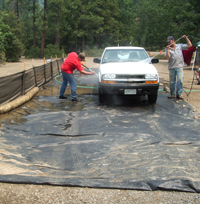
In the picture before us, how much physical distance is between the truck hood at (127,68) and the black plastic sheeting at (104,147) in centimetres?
99

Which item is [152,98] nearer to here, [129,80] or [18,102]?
[129,80]

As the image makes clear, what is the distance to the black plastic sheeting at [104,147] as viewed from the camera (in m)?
3.61

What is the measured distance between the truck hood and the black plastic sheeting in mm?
987

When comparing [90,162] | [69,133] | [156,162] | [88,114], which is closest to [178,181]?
[156,162]

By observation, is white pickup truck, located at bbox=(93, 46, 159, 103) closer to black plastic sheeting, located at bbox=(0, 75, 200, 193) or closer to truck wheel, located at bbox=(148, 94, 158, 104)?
truck wheel, located at bbox=(148, 94, 158, 104)

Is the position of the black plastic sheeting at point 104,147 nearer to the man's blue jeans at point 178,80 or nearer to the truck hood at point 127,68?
the truck hood at point 127,68

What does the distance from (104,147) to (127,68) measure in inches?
146

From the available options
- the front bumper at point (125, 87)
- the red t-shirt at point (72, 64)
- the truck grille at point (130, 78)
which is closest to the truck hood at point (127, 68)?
the truck grille at point (130, 78)

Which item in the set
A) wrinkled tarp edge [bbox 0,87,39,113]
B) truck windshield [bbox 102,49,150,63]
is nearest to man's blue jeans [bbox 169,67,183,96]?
truck windshield [bbox 102,49,150,63]

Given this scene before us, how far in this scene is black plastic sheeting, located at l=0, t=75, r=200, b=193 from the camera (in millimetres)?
3605

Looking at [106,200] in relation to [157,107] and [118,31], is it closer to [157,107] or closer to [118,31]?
[157,107]

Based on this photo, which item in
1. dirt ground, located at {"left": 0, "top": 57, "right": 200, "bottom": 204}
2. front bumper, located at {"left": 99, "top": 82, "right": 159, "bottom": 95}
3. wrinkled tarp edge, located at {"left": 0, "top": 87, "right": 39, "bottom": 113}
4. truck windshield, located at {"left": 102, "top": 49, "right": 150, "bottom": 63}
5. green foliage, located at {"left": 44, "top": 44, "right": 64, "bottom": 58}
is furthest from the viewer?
green foliage, located at {"left": 44, "top": 44, "right": 64, "bottom": 58}

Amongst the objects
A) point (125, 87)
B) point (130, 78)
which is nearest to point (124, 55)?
point (130, 78)

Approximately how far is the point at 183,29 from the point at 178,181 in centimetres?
2444
